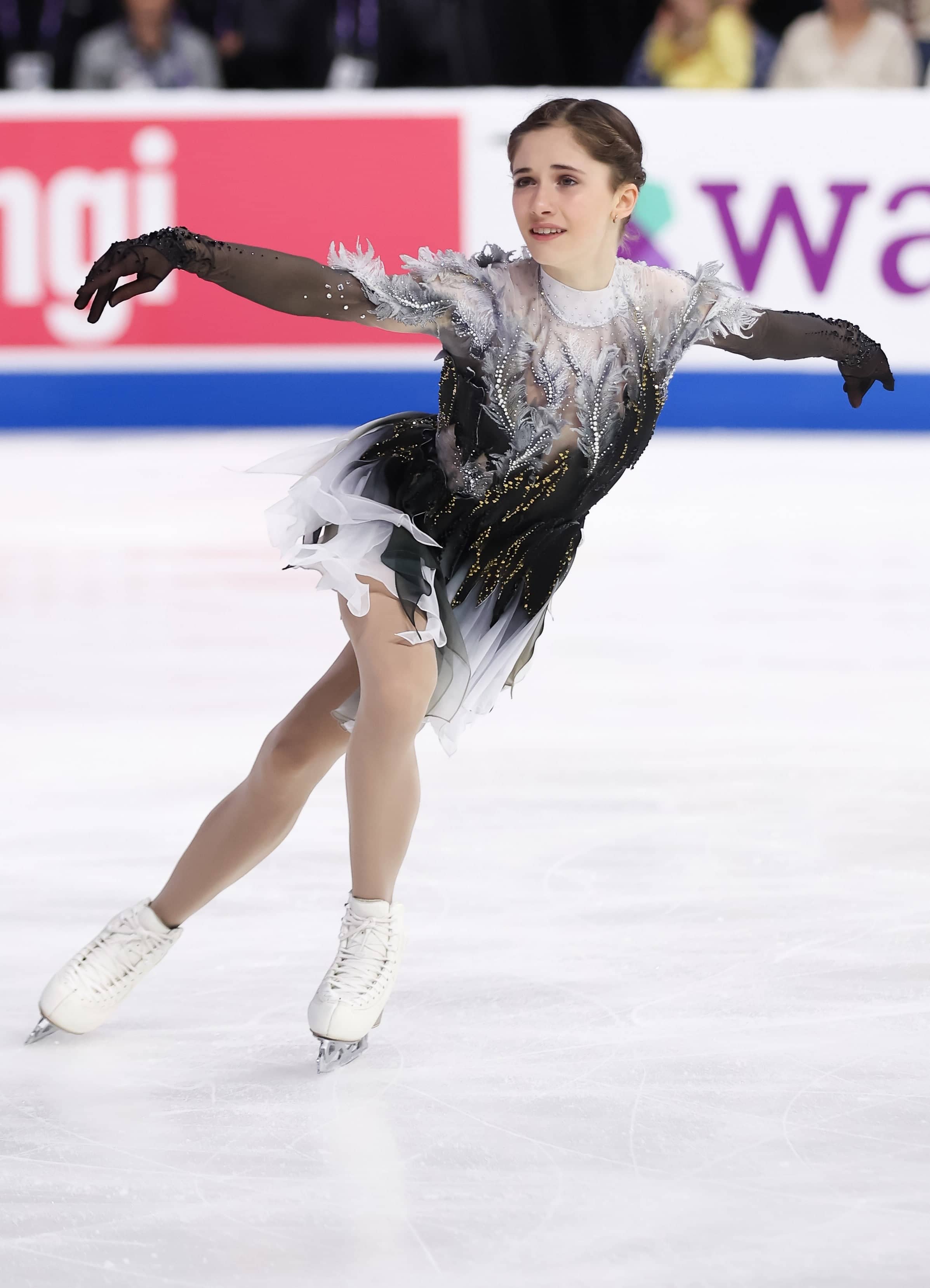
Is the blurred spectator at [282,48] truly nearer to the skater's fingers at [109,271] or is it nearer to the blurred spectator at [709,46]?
the blurred spectator at [709,46]

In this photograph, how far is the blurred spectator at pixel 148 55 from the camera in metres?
7.36

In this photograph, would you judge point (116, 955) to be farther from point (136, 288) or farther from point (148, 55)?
point (148, 55)

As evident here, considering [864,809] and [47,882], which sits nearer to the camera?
[47,882]

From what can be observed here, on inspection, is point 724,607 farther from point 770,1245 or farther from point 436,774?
point 770,1245

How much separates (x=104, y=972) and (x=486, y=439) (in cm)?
74

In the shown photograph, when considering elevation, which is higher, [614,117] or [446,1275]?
[614,117]

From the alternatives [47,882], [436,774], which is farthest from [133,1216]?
[436,774]

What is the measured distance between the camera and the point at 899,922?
2.44 metres

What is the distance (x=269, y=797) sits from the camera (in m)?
2.12

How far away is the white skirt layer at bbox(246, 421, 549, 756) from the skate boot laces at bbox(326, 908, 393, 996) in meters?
0.21

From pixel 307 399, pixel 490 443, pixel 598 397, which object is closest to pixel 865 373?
pixel 598 397

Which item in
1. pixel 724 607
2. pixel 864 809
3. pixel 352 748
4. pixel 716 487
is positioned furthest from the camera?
pixel 716 487

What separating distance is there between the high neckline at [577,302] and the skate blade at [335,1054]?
812 mm

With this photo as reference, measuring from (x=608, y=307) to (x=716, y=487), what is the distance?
3.99 metres
